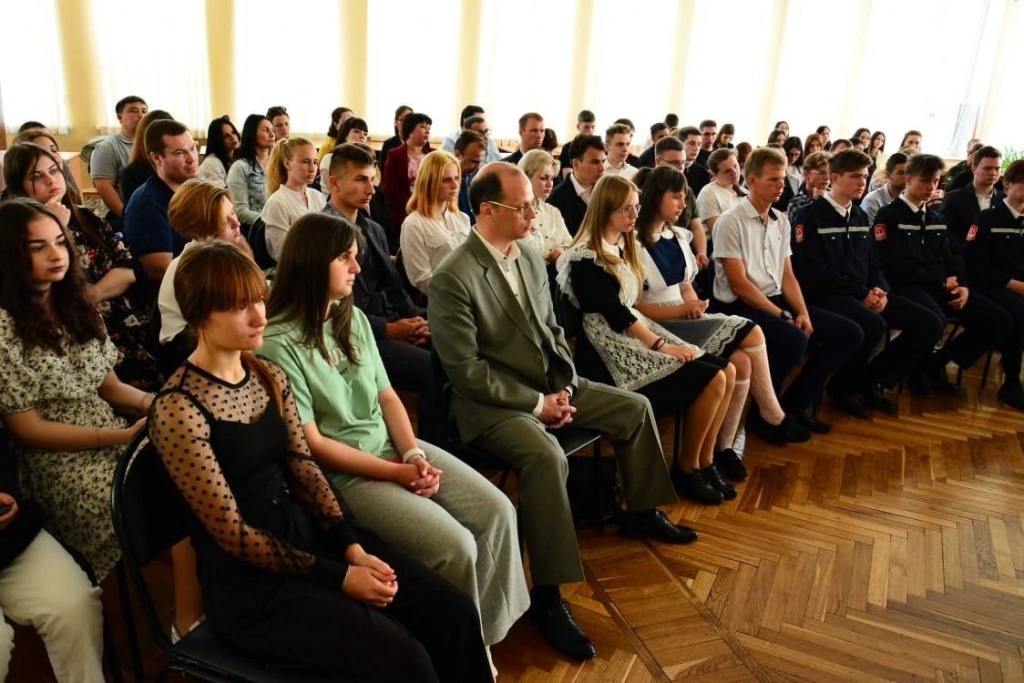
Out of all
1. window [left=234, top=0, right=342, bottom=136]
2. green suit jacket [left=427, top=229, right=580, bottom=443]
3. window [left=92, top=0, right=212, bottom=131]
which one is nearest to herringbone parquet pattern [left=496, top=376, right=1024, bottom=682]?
green suit jacket [left=427, top=229, right=580, bottom=443]

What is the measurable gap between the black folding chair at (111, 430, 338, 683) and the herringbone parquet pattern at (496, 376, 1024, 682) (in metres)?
0.79

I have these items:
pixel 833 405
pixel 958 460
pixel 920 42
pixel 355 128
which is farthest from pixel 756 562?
pixel 920 42

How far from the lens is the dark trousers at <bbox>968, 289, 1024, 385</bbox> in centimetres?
435

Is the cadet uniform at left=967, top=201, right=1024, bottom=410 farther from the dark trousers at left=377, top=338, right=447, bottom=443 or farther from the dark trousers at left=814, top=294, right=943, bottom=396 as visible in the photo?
the dark trousers at left=377, top=338, right=447, bottom=443

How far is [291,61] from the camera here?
7.10m

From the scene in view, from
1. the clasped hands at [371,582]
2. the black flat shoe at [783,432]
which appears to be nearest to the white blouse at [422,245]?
the black flat shoe at [783,432]

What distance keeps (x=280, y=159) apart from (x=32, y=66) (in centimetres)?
371

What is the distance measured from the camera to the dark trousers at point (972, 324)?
14.3ft

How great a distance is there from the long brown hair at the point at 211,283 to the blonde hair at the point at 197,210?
43.6 inches

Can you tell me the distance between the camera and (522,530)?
219cm

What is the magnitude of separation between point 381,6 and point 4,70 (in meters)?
3.33

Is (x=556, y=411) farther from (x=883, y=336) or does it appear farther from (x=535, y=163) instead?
(x=883, y=336)

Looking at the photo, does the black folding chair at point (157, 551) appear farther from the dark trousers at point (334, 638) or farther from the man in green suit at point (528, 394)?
the man in green suit at point (528, 394)

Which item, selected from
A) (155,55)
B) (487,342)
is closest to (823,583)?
(487,342)
